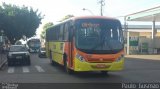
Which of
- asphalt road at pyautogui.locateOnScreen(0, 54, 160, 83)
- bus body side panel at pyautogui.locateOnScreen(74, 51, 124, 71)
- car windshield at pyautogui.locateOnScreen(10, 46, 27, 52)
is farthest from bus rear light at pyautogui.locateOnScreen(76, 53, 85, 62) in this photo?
car windshield at pyautogui.locateOnScreen(10, 46, 27, 52)

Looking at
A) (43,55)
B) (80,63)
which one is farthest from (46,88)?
(43,55)

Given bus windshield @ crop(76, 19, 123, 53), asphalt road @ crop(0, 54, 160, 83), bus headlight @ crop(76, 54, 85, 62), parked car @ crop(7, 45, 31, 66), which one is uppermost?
bus windshield @ crop(76, 19, 123, 53)

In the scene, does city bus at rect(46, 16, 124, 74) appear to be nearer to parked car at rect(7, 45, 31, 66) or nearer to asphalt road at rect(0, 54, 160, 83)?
asphalt road at rect(0, 54, 160, 83)

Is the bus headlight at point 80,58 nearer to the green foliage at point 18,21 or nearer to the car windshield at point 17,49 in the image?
the car windshield at point 17,49

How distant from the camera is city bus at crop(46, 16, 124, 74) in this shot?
19.9 m

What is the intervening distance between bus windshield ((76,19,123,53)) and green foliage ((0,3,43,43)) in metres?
45.8

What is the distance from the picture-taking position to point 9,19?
6856 cm

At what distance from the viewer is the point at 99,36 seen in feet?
66.6

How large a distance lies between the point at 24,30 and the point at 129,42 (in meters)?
21.5

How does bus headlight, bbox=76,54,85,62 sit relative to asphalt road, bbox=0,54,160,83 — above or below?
above

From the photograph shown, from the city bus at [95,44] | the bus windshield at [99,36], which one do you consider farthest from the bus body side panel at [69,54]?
the bus windshield at [99,36]

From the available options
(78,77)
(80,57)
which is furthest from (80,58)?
(78,77)

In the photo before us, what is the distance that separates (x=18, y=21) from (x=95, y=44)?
176ft

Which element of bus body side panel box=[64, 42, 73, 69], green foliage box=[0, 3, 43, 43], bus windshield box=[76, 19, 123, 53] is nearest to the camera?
bus windshield box=[76, 19, 123, 53]
